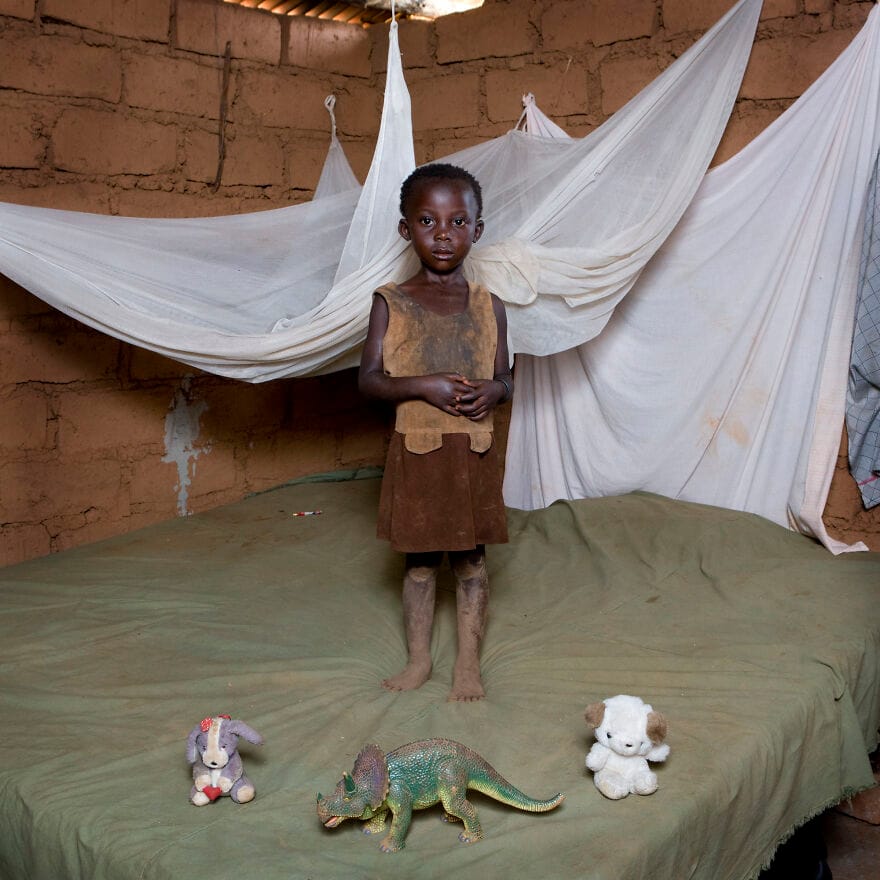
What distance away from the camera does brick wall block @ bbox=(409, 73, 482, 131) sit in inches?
151

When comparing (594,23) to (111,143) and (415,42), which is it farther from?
(111,143)

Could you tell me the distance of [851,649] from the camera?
248 cm

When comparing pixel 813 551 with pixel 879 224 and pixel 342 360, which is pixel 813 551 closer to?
pixel 879 224

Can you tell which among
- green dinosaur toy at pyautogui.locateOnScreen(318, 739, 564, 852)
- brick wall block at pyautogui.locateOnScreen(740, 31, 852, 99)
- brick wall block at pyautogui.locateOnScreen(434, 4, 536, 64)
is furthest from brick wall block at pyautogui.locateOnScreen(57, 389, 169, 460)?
brick wall block at pyautogui.locateOnScreen(740, 31, 852, 99)

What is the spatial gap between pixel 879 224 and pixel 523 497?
4.99ft

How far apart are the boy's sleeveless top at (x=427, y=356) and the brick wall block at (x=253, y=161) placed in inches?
67.1

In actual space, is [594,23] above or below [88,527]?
above

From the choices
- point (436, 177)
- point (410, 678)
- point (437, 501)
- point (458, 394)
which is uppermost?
point (436, 177)

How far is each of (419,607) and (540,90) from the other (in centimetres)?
209

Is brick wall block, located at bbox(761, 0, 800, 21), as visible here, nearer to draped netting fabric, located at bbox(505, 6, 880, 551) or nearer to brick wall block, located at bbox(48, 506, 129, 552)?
draped netting fabric, located at bbox(505, 6, 880, 551)

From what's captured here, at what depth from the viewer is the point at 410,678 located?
2365 mm

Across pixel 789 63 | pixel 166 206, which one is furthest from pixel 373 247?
pixel 789 63

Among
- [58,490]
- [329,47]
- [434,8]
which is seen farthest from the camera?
[434,8]

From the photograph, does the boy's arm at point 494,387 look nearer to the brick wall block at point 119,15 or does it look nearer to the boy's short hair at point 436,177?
the boy's short hair at point 436,177
